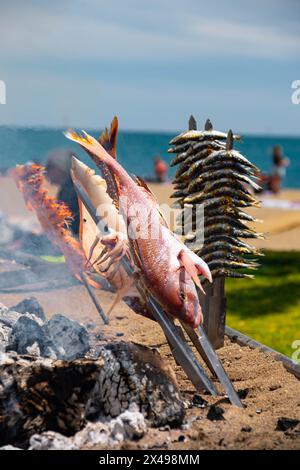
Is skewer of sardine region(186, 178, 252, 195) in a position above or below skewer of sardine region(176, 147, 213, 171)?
below

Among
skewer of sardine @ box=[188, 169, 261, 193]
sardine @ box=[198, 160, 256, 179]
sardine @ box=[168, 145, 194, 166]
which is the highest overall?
sardine @ box=[168, 145, 194, 166]

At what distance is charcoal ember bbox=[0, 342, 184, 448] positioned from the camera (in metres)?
3.33

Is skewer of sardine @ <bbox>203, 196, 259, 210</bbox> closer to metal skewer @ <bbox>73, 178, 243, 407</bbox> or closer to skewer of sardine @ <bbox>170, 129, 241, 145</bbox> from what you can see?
skewer of sardine @ <bbox>170, 129, 241, 145</bbox>

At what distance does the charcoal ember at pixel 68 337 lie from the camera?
4.12m

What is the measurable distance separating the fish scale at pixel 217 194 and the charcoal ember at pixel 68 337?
3.15ft

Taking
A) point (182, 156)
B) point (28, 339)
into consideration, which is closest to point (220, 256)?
point (182, 156)

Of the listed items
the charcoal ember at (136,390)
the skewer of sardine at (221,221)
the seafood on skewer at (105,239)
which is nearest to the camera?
the charcoal ember at (136,390)

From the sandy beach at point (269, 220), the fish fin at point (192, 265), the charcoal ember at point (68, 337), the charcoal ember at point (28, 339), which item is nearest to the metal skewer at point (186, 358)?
the fish fin at point (192, 265)

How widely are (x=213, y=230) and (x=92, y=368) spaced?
4.93ft

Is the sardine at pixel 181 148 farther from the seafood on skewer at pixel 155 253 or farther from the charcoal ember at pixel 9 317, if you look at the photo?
the charcoal ember at pixel 9 317

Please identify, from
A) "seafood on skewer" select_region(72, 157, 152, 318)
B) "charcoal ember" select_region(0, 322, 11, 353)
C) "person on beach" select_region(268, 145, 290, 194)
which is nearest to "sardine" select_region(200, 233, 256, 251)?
"seafood on skewer" select_region(72, 157, 152, 318)

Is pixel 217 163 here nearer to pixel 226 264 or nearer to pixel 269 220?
pixel 226 264

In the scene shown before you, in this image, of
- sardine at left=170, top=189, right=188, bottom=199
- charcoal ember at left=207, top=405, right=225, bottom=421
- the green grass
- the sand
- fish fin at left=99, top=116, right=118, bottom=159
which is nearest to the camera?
the sand

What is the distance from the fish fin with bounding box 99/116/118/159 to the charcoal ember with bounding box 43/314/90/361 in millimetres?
1063
